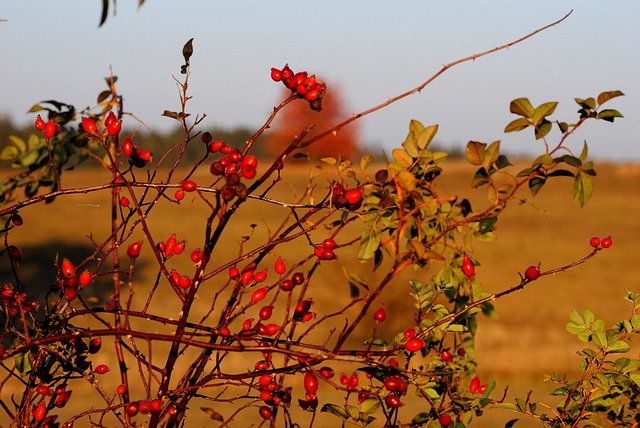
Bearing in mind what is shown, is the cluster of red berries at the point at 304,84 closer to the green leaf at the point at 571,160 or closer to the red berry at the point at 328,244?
the red berry at the point at 328,244

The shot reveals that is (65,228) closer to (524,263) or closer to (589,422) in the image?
(524,263)

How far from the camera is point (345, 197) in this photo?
1.96 meters

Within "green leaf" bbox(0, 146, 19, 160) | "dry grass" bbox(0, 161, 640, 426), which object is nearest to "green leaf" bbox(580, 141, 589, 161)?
"green leaf" bbox(0, 146, 19, 160)

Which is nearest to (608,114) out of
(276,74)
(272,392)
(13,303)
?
(276,74)

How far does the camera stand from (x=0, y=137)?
1917 inches

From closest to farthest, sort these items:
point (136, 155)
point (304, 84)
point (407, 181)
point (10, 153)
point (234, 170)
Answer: point (234, 170)
point (407, 181)
point (304, 84)
point (136, 155)
point (10, 153)

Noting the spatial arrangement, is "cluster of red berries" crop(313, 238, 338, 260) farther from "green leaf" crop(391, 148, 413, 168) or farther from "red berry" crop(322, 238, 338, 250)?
"green leaf" crop(391, 148, 413, 168)

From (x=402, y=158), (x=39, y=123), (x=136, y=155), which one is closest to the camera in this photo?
(x=136, y=155)

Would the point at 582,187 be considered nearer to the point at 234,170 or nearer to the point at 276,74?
the point at 276,74

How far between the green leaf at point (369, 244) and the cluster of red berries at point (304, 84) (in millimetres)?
491

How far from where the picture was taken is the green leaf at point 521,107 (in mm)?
2287

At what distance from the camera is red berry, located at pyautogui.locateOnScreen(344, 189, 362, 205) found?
6.33 feet

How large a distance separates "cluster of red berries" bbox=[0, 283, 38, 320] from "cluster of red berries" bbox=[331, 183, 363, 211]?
749 millimetres

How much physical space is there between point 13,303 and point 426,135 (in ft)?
3.67
